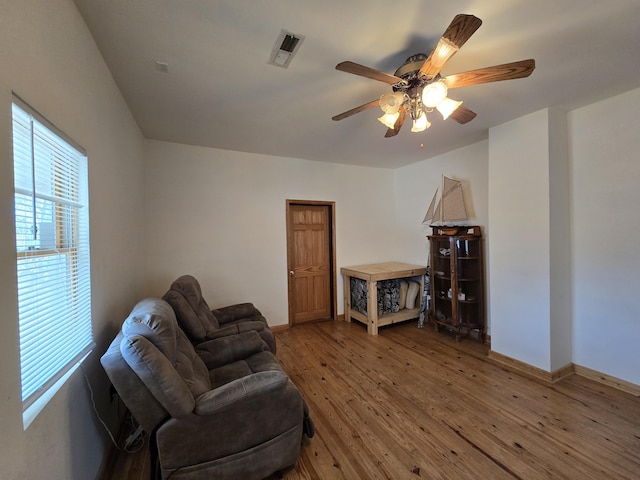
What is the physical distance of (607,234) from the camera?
246cm

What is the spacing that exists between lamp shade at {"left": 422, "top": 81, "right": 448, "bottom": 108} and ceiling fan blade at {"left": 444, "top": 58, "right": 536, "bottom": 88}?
72 millimetres

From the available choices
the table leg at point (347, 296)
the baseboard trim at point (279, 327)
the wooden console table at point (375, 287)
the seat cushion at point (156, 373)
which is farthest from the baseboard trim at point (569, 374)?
the seat cushion at point (156, 373)

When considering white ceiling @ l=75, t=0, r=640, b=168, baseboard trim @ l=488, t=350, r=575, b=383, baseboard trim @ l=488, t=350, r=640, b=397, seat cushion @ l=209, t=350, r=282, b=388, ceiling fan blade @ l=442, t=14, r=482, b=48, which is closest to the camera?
ceiling fan blade @ l=442, t=14, r=482, b=48

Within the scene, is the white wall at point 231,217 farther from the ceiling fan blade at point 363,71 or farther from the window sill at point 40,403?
the ceiling fan blade at point 363,71

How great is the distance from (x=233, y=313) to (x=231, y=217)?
136 cm

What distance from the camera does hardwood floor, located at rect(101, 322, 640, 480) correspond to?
64.7 inches

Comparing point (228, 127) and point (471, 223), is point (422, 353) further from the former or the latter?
point (228, 127)

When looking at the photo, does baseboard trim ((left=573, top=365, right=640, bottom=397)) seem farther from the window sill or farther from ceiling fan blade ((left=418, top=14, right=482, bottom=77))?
the window sill

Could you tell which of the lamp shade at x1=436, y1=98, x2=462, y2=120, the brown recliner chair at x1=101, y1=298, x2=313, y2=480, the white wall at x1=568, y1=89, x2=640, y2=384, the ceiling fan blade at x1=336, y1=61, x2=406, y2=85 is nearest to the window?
the brown recliner chair at x1=101, y1=298, x2=313, y2=480

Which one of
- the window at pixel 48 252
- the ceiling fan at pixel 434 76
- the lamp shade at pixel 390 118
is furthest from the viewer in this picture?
the lamp shade at pixel 390 118

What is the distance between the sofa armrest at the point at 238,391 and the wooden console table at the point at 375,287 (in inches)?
94.7

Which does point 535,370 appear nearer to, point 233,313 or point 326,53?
point 233,313

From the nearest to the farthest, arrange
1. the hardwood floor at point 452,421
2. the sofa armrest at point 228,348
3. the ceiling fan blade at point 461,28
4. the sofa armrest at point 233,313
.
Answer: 1. the ceiling fan blade at point 461,28
2. the hardwood floor at point 452,421
3. the sofa armrest at point 228,348
4. the sofa armrest at point 233,313

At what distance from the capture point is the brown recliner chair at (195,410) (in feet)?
4.32
